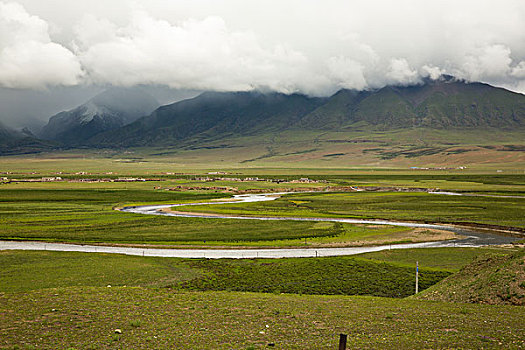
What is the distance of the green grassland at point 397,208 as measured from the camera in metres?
84.6

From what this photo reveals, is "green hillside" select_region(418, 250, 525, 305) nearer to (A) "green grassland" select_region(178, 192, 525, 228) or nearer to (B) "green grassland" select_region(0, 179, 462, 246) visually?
(B) "green grassland" select_region(0, 179, 462, 246)

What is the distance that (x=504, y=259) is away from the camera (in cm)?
3262

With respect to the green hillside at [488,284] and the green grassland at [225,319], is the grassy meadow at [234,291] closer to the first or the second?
the green grassland at [225,319]

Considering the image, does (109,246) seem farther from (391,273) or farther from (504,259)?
(504,259)

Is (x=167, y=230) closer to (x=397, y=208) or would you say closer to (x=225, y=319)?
(x=225, y=319)

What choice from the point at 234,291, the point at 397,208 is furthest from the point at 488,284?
the point at 397,208

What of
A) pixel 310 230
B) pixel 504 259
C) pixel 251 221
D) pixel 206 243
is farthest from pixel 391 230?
pixel 504 259

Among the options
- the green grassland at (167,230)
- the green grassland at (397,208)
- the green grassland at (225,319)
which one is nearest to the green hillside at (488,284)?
the green grassland at (225,319)

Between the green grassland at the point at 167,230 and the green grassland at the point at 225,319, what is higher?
the green grassland at the point at 225,319

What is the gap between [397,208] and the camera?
328 ft

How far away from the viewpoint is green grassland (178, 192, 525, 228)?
84.6 meters

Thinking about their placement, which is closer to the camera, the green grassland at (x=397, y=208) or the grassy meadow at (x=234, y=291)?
the grassy meadow at (x=234, y=291)

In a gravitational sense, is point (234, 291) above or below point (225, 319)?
below

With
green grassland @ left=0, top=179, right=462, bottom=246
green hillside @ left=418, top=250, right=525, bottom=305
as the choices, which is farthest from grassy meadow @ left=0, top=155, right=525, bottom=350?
green hillside @ left=418, top=250, right=525, bottom=305
